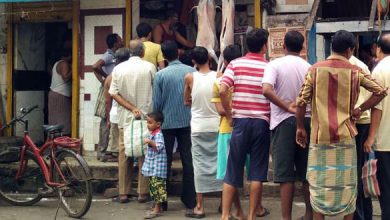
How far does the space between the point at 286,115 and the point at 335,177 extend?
0.84 metres

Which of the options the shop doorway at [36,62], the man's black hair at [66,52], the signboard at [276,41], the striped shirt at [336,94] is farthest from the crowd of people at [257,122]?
the shop doorway at [36,62]

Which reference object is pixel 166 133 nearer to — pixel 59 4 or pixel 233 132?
pixel 233 132

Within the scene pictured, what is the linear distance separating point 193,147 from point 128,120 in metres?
1.06

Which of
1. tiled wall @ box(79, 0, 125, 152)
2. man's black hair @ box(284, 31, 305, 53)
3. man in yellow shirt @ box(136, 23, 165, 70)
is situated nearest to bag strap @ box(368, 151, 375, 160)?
man's black hair @ box(284, 31, 305, 53)

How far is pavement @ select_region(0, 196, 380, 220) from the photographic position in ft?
24.8

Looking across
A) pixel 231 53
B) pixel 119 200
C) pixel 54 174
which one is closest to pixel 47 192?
pixel 54 174

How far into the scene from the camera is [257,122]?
21.3 feet

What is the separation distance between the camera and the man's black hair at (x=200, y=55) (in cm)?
730

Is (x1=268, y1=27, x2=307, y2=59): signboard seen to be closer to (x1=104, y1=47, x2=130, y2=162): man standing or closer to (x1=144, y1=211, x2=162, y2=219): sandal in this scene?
(x1=104, y1=47, x2=130, y2=162): man standing

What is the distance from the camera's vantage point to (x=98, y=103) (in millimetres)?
9375

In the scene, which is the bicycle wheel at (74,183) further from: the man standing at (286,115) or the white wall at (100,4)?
the white wall at (100,4)

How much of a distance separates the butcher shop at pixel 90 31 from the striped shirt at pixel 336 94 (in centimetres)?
298

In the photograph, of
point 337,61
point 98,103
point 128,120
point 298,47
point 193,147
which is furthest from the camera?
point 98,103

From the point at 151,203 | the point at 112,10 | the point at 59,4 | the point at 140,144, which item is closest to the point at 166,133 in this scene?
the point at 140,144
